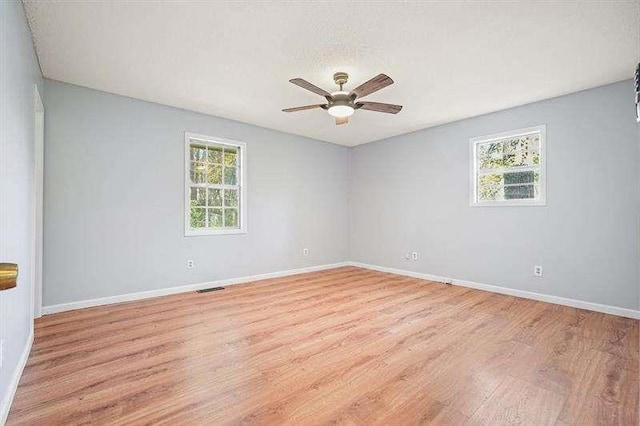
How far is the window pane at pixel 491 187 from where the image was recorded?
170 inches

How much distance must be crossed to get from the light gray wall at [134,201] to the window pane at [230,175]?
240 mm

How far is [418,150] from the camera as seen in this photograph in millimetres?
5234

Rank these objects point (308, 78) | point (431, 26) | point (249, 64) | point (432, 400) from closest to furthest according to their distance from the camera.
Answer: point (432, 400) < point (431, 26) < point (249, 64) < point (308, 78)

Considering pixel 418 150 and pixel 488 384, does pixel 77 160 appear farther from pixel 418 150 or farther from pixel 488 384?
pixel 418 150

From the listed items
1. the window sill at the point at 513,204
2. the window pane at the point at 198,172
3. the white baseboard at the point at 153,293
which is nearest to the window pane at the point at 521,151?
the window sill at the point at 513,204

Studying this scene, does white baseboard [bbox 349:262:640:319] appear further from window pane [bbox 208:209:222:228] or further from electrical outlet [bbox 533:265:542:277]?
window pane [bbox 208:209:222:228]

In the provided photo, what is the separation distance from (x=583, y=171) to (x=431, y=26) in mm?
2748

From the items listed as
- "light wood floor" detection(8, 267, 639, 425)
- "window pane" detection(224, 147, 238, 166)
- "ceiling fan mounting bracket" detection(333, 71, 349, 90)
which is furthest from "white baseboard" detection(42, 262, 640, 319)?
"ceiling fan mounting bracket" detection(333, 71, 349, 90)

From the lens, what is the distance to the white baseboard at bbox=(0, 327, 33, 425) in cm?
156

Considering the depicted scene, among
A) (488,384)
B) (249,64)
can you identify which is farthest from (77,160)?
(488,384)

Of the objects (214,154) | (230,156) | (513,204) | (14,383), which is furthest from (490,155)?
(14,383)

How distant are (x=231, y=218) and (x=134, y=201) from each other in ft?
4.58

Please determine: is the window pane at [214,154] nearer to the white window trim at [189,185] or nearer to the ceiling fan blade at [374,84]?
the white window trim at [189,185]

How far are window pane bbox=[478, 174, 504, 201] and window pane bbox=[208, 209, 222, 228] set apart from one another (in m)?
4.05
